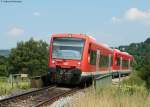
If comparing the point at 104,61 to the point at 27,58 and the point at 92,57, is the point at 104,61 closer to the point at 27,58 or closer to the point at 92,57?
the point at 92,57

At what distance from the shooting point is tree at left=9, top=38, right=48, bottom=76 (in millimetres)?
125000

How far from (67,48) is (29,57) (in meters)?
102

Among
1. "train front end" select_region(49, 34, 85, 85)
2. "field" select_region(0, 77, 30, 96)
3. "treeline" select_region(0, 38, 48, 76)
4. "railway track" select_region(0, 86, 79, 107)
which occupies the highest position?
"treeline" select_region(0, 38, 48, 76)

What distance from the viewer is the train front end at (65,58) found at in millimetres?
28812

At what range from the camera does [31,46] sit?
441 ft

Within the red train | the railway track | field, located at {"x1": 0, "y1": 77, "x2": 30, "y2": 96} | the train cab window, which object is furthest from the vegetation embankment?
the railway track

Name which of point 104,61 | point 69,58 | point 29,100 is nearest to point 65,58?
point 69,58

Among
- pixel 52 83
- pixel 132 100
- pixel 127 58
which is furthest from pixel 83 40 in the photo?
pixel 127 58

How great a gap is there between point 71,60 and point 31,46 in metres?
106

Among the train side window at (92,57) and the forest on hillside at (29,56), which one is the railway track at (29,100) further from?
the forest on hillside at (29,56)

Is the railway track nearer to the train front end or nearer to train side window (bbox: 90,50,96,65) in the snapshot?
the train front end

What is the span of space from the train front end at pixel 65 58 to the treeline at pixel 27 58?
8936cm

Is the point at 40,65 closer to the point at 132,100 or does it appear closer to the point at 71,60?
the point at 71,60

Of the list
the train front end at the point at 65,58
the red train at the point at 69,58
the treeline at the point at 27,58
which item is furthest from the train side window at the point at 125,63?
the treeline at the point at 27,58
